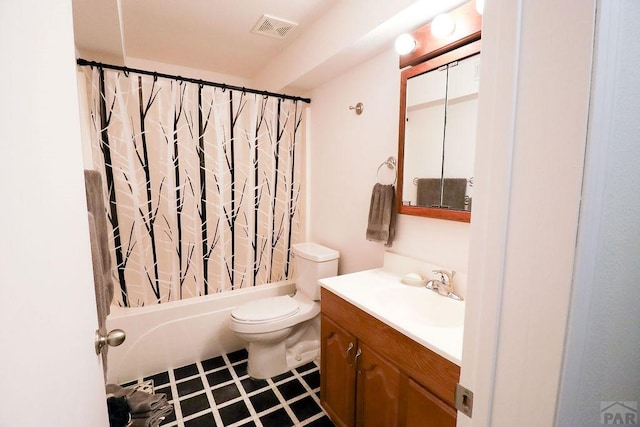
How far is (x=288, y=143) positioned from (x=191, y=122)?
2.55ft

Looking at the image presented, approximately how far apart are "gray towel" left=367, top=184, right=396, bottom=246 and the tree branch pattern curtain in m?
0.98

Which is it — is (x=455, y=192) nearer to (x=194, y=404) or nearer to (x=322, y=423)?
(x=322, y=423)

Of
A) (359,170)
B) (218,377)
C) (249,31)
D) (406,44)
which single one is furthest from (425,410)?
(249,31)

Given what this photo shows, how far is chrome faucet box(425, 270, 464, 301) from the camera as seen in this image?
136 cm

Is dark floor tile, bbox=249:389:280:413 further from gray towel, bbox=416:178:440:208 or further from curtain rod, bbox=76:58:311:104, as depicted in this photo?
curtain rod, bbox=76:58:311:104

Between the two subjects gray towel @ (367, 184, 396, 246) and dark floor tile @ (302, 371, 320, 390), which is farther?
dark floor tile @ (302, 371, 320, 390)

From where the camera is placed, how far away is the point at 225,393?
→ 1828 mm

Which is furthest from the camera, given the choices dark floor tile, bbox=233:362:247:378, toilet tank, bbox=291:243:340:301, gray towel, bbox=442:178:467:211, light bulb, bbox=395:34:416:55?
toilet tank, bbox=291:243:340:301

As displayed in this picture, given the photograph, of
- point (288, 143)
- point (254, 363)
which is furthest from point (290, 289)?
point (288, 143)

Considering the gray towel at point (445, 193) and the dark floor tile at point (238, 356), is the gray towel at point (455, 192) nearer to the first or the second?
the gray towel at point (445, 193)

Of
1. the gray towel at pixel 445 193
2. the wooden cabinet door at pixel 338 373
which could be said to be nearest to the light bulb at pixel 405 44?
the gray towel at pixel 445 193

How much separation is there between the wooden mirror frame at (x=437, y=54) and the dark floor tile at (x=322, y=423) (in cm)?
127

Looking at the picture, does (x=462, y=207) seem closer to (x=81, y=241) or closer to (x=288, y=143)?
(x=81, y=241)

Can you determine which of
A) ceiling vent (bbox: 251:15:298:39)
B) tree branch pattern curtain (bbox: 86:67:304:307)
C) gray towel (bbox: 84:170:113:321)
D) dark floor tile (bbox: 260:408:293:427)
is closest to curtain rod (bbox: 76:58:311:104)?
tree branch pattern curtain (bbox: 86:67:304:307)
